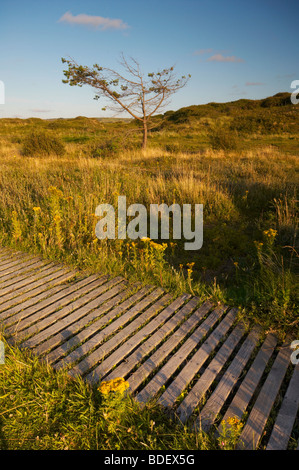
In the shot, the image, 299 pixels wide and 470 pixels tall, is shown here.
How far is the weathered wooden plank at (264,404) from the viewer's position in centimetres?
183

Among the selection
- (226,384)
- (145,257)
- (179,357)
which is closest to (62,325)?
(179,357)

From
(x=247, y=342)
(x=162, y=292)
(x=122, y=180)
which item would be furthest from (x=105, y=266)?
(x=122, y=180)

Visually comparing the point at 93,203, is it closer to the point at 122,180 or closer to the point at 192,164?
the point at 122,180

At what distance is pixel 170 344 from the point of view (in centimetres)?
262

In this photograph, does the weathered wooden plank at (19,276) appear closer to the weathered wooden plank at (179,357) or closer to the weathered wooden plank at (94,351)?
the weathered wooden plank at (94,351)

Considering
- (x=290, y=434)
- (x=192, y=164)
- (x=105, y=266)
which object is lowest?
(x=290, y=434)

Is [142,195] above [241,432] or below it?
above

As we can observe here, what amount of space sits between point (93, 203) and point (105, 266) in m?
2.08

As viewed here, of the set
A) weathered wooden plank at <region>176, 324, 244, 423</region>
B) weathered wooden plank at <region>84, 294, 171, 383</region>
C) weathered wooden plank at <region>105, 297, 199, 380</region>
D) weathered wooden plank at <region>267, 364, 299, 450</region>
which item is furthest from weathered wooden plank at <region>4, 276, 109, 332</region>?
weathered wooden plank at <region>267, 364, 299, 450</region>

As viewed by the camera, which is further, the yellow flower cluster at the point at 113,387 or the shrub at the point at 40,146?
the shrub at the point at 40,146

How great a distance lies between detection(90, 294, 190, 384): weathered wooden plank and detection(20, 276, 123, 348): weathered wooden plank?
2.27 ft

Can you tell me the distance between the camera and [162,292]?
11.1 ft

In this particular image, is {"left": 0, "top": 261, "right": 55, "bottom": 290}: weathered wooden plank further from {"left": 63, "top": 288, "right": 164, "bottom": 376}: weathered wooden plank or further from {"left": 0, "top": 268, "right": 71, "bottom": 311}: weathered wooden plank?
{"left": 63, "top": 288, "right": 164, "bottom": 376}: weathered wooden plank

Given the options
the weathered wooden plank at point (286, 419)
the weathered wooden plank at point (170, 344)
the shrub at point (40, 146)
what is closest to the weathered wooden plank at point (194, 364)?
the weathered wooden plank at point (170, 344)
